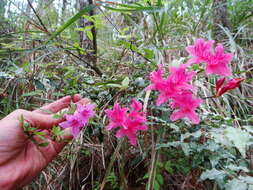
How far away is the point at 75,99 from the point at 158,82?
42 centimetres

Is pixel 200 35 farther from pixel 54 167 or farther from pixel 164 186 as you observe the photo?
pixel 54 167

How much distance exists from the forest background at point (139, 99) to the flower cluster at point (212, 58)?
2.7 inches

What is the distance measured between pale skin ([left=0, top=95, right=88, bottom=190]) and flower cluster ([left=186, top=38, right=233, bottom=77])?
438 millimetres

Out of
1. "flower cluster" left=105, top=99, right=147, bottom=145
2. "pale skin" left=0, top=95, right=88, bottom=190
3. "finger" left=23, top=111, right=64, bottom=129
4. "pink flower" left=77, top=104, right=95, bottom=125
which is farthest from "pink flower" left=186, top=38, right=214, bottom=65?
"finger" left=23, top=111, right=64, bottom=129

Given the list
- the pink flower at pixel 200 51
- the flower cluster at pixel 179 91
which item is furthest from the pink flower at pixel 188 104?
the pink flower at pixel 200 51

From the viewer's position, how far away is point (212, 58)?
0.61 m

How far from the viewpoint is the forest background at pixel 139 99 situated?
658 mm

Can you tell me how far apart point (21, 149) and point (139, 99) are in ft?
1.77

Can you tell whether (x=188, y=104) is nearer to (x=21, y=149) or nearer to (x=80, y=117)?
(x=80, y=117)

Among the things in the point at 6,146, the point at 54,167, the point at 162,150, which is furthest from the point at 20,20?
the point at 162,150

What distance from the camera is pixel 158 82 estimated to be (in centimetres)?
60

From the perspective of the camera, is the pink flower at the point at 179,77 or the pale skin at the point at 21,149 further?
the pale skin at the point at 21,149

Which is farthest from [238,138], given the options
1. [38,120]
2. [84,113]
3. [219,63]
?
[38,120]

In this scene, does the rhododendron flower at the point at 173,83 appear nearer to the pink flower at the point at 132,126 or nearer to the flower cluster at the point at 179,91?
the flower cluster at the point at 179,91
